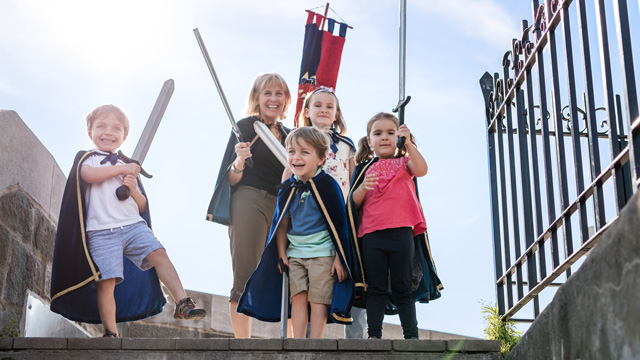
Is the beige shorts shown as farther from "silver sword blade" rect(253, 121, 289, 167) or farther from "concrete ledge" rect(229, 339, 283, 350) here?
"concrete ledge" rect(229, 339, 283, 350)

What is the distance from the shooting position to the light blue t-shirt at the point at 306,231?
4.69 meters

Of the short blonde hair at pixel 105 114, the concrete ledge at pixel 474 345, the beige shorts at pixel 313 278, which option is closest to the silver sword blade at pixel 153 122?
the short blonde hair at pixel 105 114

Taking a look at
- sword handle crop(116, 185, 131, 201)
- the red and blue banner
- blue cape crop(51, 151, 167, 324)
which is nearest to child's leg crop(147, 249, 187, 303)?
blue cape crop(51, 151, 167, 324)

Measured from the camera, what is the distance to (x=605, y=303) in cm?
238

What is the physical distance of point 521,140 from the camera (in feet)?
14.8

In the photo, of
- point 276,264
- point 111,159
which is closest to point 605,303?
point 276,264

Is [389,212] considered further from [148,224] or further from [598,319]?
[598,319]

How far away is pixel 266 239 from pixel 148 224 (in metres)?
0.72

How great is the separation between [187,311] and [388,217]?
3.90 feet

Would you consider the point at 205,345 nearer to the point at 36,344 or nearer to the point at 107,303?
the point at 36,344

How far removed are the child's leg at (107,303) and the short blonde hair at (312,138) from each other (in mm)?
1263

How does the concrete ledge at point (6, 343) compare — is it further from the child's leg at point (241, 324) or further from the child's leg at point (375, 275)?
the child's leg at point (375, 275)

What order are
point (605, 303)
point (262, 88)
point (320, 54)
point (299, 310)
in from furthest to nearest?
point (320, 54), point (262, 88), point (299, 310), point (605, 303)

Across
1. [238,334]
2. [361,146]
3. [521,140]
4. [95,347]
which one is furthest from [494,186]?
[95,347]
